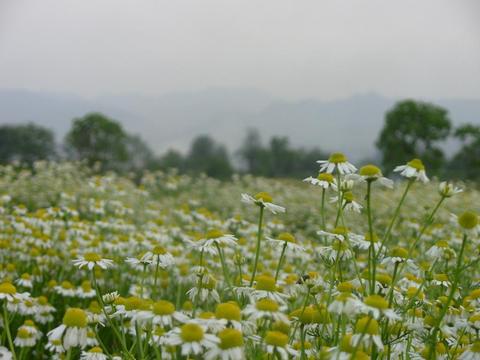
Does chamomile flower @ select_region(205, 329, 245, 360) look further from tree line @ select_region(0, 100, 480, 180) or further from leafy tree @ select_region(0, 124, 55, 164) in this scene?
leafy tree @ select_region(0, 124, 55, 164)

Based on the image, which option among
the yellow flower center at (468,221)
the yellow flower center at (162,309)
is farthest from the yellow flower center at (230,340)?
the yellow flower center at (468,221)

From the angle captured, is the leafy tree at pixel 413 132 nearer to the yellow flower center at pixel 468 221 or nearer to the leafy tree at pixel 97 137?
the leafy tree at pixel 97 137

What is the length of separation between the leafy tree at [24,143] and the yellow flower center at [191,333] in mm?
60756

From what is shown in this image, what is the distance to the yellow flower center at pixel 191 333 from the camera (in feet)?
5.51

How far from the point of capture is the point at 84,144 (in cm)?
5659

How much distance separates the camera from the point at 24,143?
6019 cm

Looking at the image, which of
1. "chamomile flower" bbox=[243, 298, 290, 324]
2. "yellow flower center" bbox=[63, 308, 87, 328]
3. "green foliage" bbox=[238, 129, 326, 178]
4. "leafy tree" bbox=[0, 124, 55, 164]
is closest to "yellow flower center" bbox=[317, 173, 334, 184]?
"chamomile flower" bbox=[243, 298, 290, 324]

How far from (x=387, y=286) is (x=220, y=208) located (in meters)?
11.7

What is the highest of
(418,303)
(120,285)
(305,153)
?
(418,303)

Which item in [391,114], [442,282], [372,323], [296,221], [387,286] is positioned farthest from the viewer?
[391,114]

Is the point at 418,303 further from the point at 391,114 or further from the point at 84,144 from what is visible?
the point at 84,144

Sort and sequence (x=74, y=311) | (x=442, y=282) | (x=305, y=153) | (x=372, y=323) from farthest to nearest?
(x=305, y=153) < (x=442, y=282) < (x=74, y=311) < (x=372, y=323)

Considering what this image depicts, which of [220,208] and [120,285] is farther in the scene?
[220,208]

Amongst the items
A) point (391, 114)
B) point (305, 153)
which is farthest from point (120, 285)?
point (305, 153)
